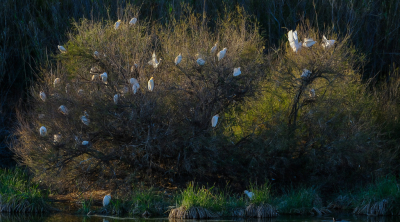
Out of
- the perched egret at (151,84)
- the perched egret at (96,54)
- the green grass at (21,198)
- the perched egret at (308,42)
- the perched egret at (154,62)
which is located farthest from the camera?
the perched egret at (96,54)

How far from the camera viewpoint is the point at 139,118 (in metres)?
10.3

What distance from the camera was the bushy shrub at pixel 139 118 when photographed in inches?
412

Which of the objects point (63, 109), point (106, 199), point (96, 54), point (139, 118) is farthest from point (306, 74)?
point (63, 109)

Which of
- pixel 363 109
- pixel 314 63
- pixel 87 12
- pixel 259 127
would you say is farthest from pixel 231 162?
pixel 87 12

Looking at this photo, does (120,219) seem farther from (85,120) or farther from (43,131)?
(43,131)

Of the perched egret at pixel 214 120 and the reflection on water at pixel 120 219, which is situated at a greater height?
the perched egret at pixel 214 120

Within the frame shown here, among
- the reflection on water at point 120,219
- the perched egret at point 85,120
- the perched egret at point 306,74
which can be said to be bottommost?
the reflection on water at point 120,219

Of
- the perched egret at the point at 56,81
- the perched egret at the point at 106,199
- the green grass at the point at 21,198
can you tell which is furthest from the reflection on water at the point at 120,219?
the perched egret at the point at 56,81

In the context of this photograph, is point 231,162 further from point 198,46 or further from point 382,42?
point 382,42

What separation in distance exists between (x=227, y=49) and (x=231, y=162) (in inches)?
97.8

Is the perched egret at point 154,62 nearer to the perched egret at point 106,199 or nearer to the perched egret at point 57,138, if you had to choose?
the perched egret at point 57,138

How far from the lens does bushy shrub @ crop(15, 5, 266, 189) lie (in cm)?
1047

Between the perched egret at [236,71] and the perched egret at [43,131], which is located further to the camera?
the perched egret at [236,71]

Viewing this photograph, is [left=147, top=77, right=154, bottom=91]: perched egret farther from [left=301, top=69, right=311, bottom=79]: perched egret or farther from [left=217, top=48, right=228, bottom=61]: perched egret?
[left=301, top=69, right=311, bottom=79]: perched egret
